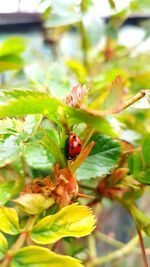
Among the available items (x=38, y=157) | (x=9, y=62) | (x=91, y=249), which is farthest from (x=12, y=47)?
(x=91, y=249)

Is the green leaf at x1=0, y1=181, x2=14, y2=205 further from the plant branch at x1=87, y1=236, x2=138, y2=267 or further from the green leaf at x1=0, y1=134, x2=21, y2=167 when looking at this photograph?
the plant branch at x1=87, y1=236, x2=138, y2=267

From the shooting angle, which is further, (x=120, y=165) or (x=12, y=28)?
(x=12, y=28)

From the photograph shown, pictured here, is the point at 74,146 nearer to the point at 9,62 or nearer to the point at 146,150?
the point at 146,150

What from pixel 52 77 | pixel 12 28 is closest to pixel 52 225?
pixel 52 77

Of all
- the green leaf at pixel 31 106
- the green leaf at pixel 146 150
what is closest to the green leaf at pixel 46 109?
the green leaf at pixel 31 106

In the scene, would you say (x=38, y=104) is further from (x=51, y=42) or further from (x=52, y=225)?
(x=51, y=42)

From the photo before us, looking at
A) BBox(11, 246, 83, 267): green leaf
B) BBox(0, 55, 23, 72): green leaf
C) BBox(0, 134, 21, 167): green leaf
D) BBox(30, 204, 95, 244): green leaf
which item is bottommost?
BBox(11, 246, 83, 267): green leaf

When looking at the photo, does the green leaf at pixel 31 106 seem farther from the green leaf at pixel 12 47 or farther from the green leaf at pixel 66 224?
the green leaf at pixel 12 47

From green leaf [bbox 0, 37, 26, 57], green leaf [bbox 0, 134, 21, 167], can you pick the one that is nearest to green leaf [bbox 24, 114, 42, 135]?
green leaf [bbox 0, 134, 21, 167]
